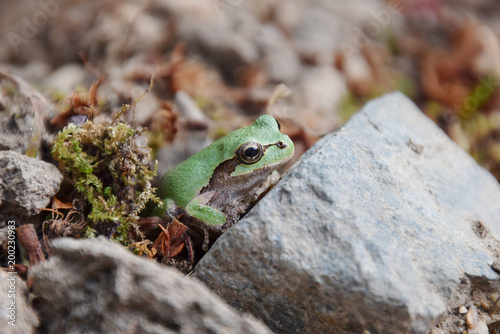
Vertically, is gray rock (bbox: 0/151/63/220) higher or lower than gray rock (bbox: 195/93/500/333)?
lower

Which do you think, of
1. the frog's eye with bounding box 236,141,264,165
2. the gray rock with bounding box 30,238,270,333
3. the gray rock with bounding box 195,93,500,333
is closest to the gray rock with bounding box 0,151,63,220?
the gray rock with bounding box 30,238,270,333

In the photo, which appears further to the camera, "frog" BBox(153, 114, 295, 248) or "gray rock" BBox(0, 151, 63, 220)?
"frog" BBox(153, 114, 295, 248)

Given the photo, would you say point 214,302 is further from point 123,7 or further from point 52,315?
point 123,7

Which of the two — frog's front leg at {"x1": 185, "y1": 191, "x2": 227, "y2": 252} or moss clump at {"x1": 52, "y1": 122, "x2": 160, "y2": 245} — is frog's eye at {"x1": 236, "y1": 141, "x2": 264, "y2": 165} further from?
moss clump at {"x1": 52, "y1": 122, "x2": 160, "y2": 245}

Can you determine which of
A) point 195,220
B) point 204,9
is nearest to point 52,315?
point 195,220

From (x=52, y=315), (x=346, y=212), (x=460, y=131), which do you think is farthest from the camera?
(x=460, y=131)

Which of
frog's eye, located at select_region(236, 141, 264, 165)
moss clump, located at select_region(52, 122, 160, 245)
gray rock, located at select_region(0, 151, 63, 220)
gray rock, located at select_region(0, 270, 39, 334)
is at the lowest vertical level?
gray rock, located at select_region(0, 270, 39, 334)

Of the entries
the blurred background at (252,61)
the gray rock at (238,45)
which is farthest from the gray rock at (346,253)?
the gray rock at (238,45)
